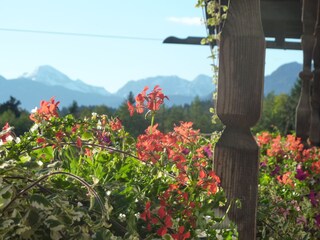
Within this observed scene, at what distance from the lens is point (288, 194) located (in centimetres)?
377

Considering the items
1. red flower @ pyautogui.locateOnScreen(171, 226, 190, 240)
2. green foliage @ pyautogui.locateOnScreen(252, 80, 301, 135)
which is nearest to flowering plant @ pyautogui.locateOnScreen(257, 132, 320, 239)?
red flower @ pyautogui.locateOnScreen(171, 226, 190, 240)

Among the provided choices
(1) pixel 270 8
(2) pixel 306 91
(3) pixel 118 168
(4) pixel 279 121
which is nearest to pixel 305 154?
(2) pixel 306 91

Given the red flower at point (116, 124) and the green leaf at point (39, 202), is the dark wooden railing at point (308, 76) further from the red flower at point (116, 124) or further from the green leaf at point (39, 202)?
the green leaf at point (39, 202)

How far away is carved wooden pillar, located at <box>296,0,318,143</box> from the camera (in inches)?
299

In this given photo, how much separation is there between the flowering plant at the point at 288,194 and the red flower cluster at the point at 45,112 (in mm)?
1100

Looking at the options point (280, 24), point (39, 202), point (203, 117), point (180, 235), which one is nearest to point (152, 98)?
point (180, 235)

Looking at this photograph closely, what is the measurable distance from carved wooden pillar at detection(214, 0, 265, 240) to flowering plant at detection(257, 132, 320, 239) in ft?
1.11

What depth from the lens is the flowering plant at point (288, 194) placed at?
112 inches

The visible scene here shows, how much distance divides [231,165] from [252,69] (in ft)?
1.40

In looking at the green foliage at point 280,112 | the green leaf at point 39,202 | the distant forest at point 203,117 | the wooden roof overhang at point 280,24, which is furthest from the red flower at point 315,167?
the green foliage at point 280,112

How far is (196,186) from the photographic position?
7.17 feet

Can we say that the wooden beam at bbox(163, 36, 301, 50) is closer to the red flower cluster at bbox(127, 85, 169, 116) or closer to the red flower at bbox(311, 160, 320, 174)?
the red flower at bbox(311, 160, 320, 174)

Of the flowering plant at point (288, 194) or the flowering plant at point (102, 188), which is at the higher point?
the flowering plant at point (102, 188)

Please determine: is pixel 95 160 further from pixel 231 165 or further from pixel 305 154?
pixel 305 154
